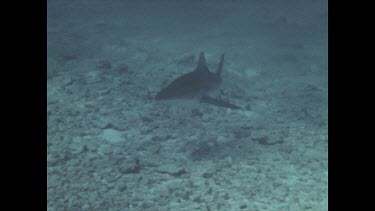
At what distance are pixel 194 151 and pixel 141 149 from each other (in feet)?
3.43

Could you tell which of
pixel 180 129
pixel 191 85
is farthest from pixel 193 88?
pixel 180 129

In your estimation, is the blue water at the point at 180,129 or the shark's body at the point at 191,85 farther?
the shark's body at the point at 191,85

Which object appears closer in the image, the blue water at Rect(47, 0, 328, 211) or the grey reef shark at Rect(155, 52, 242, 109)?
the blue water at Rect(47, 0, 328, 211)

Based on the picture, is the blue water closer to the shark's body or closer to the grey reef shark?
the grey reef shark

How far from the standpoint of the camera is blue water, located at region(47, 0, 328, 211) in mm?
4938

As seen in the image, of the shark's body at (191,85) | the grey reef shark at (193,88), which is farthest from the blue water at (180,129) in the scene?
the shark's body at (191,85)

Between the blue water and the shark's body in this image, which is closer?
the blue water

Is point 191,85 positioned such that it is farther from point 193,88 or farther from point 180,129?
point 180,129

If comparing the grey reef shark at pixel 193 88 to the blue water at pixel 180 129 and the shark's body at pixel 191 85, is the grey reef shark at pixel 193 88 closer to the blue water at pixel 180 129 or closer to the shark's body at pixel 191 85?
the shark's body at pixel 191 85

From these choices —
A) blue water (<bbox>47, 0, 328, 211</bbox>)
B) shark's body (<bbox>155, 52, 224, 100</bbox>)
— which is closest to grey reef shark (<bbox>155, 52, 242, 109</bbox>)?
shark's body (<bbox>155, 52, 224, 100</bbox>)

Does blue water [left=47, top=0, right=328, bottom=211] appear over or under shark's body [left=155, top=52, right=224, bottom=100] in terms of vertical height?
under

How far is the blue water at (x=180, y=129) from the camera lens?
494 centimetres
